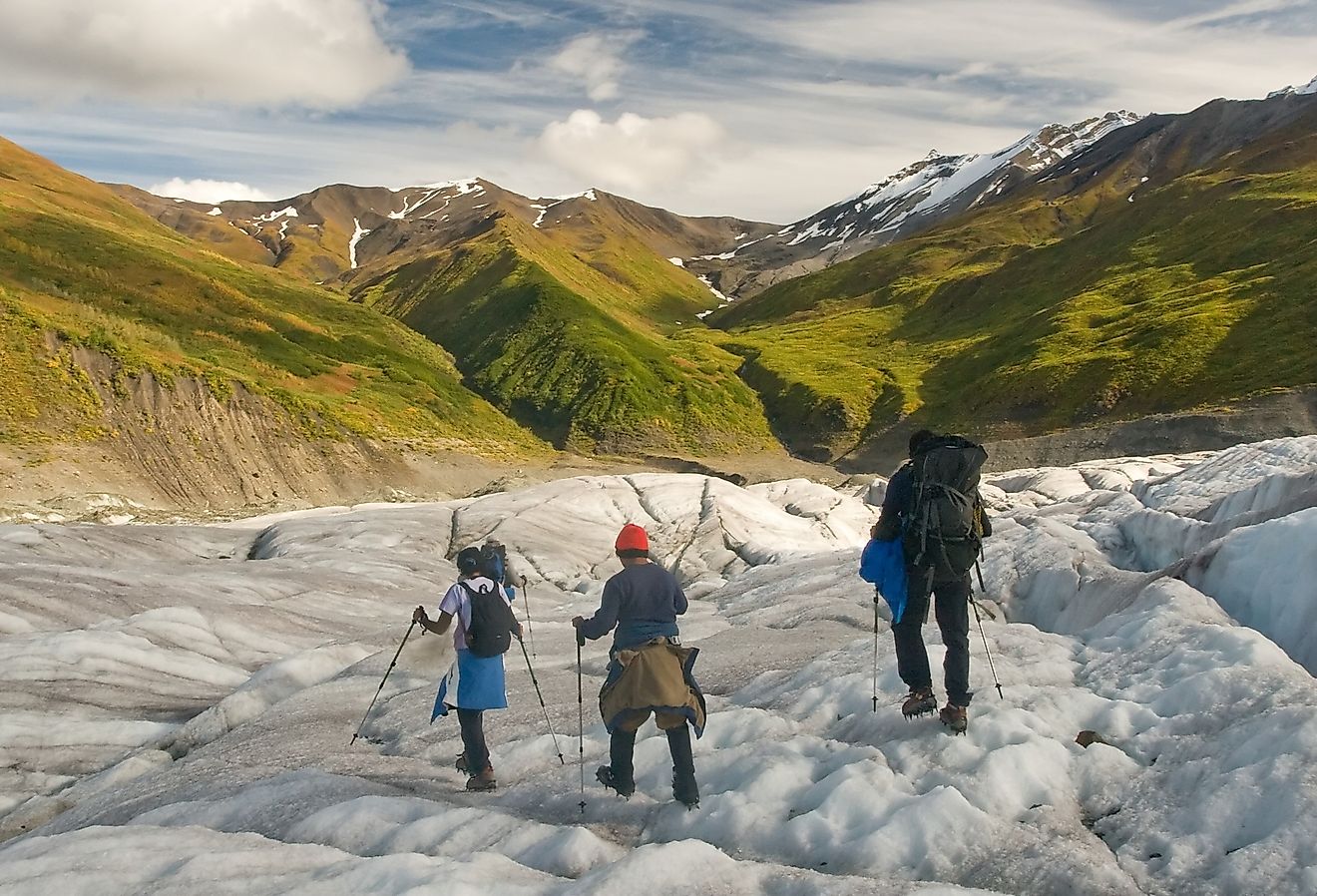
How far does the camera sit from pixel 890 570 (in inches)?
441

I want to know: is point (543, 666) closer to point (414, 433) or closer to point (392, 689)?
point (392, 689)

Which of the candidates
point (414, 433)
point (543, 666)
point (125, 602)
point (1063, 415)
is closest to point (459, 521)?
point (125, 602)

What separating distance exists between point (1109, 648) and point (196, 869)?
42.9 feet

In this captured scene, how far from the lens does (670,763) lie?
460 inches

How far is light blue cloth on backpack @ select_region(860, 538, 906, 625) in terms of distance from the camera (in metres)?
11.1

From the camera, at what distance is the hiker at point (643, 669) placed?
10.0 m

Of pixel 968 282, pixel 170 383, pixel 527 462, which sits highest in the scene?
pixel 968 282

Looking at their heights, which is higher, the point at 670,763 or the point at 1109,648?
the point at 1109,648

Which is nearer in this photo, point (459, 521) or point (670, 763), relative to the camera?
point (670, 763)

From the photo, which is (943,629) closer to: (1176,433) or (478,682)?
(478,682)

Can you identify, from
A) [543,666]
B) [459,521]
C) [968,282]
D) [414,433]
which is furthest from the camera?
[968,282]

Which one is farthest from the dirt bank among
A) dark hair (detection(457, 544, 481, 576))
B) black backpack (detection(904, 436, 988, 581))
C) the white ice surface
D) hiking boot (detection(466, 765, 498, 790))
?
hiking boot (detection(466, 765, 498, 790))

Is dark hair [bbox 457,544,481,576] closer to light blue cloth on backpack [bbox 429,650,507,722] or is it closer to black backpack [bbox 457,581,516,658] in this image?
black backpack [bbox 457,581,516,658]

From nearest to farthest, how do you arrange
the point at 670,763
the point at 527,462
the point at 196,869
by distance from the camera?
the point at 196,869
the point at 670,763
the point at 527,462
